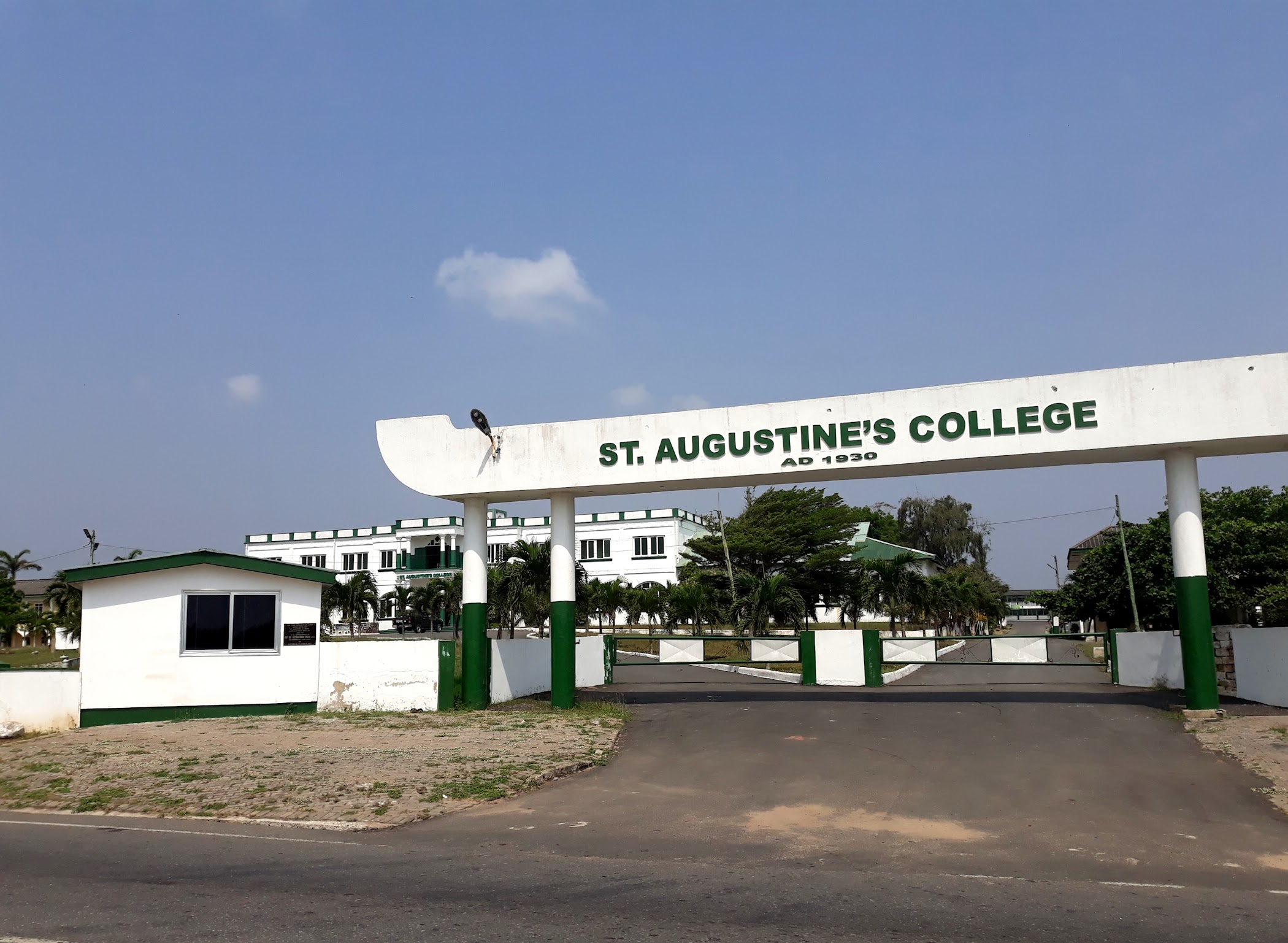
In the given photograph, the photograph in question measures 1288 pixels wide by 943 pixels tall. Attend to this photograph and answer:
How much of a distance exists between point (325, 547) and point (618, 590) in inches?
1337

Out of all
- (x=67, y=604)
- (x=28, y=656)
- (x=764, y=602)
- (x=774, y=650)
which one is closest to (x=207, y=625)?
(x=774, y=650)

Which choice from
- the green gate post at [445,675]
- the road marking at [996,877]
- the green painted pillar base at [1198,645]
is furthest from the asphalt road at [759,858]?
the green gate post at [445,675]

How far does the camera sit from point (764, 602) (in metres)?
39.1

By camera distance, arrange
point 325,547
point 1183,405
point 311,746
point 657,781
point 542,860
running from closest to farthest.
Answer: point 542,860
point 657,781
point 311,746
point 1183,405
point 325,547

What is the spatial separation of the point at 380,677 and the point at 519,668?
→ 318 centimetres

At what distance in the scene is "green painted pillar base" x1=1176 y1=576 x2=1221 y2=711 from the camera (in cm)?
1714

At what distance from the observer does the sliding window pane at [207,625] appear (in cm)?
1951

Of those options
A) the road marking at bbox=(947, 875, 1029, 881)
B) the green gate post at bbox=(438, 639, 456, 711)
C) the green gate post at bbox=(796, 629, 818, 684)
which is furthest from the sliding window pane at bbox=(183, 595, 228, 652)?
the road marking at bbox=(947, 875, 1029, 881)

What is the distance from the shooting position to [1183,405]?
56.4ft

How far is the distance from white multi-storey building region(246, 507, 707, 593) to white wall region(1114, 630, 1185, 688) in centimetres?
4815

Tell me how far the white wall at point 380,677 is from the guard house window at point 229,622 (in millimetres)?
1191

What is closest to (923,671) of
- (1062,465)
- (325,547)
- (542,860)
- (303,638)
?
(1062,465)

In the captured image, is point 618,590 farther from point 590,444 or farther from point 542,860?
point 542,860

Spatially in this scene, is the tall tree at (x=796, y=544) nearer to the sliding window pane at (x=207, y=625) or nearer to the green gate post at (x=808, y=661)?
the green gate post at (x=808, y=661)
